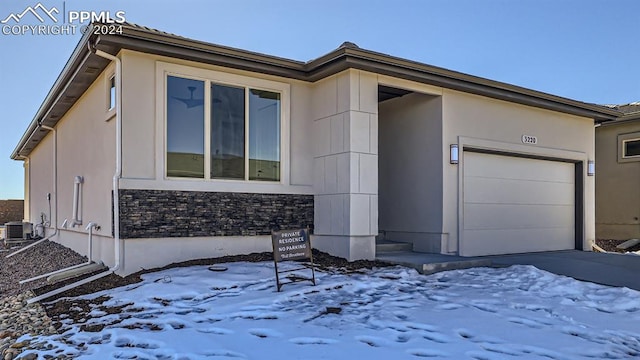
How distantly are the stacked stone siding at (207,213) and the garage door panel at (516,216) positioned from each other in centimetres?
353

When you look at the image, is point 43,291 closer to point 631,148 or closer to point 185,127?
point 185,127

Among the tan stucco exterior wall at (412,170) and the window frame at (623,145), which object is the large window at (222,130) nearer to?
the tan stucco exterior wall at (412,170)

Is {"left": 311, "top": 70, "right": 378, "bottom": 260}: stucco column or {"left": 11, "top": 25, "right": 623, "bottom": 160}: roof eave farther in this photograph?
{"left": 311, "top": 70, "right": 378, "bottom": 260}: stucco column

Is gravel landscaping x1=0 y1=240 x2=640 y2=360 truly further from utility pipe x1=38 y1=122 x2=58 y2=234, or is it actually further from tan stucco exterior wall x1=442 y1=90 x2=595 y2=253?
tan stucco exterior wall x1=442 y1=90 x2=595 y2=253

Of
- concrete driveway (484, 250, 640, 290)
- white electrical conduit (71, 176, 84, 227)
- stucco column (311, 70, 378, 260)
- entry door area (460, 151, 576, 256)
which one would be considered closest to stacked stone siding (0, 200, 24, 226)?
white electrical conduit (71, 176, 84, 227)

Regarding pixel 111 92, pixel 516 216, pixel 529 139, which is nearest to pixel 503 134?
pixel 529 139

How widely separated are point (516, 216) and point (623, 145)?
5.88 m

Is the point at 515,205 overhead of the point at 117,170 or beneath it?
beneath

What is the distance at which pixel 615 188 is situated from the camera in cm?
1375

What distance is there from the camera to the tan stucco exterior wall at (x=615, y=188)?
13.3 m

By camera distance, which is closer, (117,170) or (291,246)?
(291,246)

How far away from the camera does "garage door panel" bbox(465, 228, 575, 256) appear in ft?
31.8

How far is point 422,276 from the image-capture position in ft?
23.2

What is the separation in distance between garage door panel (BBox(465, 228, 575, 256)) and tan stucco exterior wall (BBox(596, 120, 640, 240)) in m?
3.21
